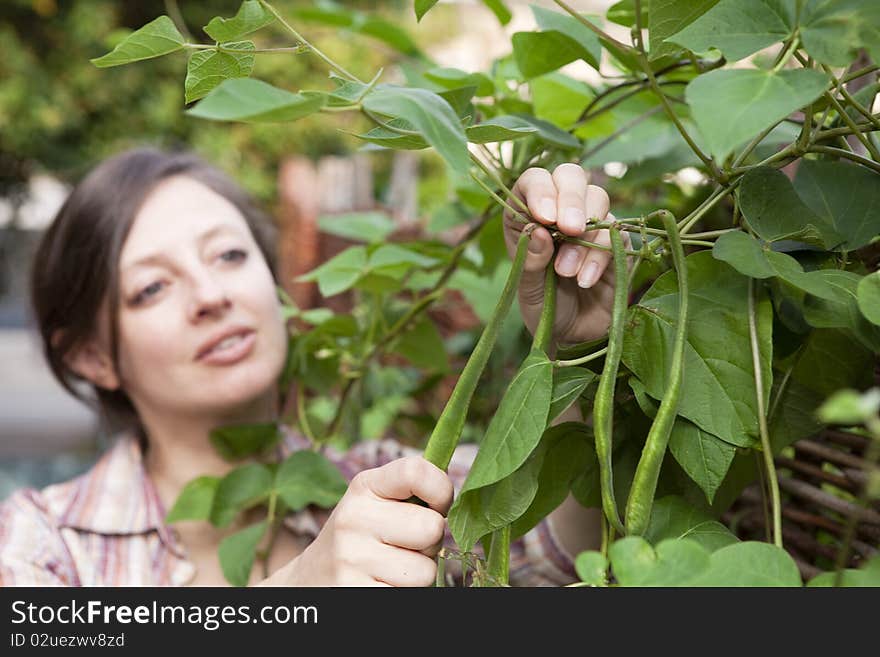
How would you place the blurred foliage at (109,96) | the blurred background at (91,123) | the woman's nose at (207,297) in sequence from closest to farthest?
1. the woman's nose at (207,297)
2. the blurred background at (91,123)
3. the blurred foliage at (109,96)

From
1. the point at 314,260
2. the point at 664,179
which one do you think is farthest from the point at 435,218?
the point at 314,260

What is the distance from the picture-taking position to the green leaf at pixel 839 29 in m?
0.24

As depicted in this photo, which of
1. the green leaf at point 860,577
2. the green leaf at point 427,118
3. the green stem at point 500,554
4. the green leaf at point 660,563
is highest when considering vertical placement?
the green leaf at point 427,118

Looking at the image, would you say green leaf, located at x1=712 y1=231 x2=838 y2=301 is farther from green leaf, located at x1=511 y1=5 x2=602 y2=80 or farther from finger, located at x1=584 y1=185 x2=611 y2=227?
green leaf, located at x1=511 y1=5 x2=602 y2=80

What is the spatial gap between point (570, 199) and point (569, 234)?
0.05 ft

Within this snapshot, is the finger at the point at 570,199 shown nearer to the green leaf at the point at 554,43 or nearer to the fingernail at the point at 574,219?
the fingernail at the point at 574,219

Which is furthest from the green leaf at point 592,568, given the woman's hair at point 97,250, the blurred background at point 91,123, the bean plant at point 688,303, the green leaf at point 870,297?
the blurred background at point 91,123

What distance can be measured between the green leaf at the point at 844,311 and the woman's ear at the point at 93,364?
2.61 ft

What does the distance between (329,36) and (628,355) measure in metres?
3.65

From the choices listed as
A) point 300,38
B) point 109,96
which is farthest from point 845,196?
point 109,96

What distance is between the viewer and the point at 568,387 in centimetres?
31

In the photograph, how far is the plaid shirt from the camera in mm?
749

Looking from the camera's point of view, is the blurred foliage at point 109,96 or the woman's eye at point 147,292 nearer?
the woman's eye at point 147,292
